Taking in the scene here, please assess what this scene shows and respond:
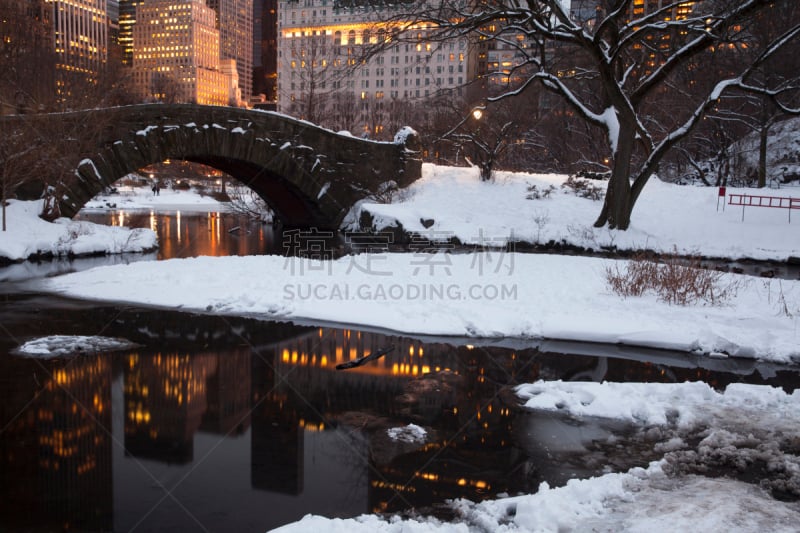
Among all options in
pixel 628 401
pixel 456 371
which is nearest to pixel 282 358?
pixel 456 371

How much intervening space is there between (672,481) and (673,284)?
7.40 meters

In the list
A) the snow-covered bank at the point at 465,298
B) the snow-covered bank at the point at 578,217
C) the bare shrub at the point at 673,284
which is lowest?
the snow-covered bank at the point at 465,298

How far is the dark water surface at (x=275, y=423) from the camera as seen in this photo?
5.45 m

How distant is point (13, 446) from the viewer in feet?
20.9

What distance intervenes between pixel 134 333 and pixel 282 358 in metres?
2.99

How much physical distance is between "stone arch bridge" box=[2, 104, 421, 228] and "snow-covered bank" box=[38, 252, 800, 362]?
724cm

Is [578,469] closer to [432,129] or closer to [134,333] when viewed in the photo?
[134,333]

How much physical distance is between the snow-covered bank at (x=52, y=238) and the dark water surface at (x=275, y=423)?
33.6 feet

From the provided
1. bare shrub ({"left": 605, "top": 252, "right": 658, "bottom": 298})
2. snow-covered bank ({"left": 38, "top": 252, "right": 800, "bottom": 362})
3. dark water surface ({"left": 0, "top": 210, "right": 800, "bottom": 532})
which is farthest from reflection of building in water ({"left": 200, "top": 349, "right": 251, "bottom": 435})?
bare shrub ({"left": 605, "top": 252, "right": 658, "bottom": 298})

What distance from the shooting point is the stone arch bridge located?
22.3 metres

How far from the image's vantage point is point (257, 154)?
84.5 ft

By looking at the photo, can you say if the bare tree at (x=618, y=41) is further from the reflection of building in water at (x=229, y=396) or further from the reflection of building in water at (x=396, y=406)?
the reflection of building in water at (x=229, y=396)

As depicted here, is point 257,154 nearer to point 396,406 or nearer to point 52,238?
point 52,238

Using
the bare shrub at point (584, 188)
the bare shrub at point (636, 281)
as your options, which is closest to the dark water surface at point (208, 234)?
the bare shrub at point (636, 281)
